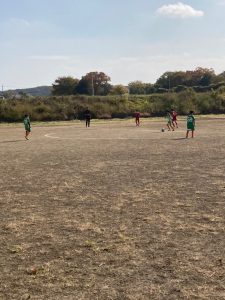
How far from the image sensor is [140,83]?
12581 centimetres

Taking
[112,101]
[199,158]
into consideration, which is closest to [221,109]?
[112,101]

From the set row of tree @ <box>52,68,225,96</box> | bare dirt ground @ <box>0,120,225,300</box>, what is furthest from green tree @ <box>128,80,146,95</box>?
bare dirt ground @ <box>0,120,225,300</box>

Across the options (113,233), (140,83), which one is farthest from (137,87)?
(113,233)

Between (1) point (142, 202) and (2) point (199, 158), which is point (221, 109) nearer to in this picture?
(2) point (199, 158)

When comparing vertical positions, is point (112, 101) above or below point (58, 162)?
above

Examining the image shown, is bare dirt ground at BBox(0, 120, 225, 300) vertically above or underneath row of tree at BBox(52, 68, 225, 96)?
underneath

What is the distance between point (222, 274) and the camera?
6.55 meters

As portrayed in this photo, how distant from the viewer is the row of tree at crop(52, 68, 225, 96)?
4715 inches

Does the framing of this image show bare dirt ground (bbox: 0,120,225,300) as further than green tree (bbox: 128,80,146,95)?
No

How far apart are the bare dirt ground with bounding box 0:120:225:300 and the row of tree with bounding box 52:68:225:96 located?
99271mm

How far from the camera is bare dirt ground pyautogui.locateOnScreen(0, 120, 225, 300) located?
6.28 metres

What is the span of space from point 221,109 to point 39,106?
30.4 metres

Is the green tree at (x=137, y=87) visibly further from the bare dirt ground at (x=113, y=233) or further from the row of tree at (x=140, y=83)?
the bare dirt ground at (x=113, y=233)

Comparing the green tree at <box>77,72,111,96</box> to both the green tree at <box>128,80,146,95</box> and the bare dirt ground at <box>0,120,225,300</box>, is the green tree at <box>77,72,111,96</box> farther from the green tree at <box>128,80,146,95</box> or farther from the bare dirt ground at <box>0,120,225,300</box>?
the bare dirt ground at <box>0,120,225,300</box>
